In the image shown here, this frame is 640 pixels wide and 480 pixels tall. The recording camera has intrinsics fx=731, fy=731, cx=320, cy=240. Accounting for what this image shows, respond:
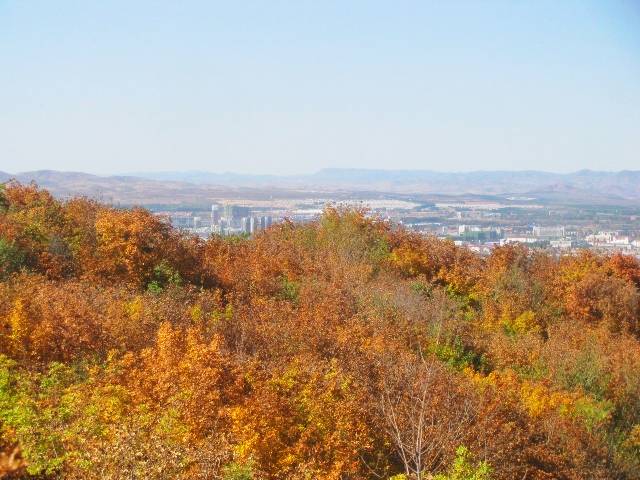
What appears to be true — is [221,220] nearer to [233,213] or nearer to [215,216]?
[215,216]

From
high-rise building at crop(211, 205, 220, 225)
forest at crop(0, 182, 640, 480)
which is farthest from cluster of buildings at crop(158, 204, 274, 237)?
forest at crop(0, 182, 640, 480)

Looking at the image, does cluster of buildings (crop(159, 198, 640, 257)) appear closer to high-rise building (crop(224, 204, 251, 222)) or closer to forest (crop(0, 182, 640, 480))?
high-rise building (crop(224, 204, 251, 222))

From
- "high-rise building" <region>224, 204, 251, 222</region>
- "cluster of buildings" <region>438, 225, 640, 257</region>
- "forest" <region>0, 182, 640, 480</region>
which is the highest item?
"forest" <region>0, 182, 640, 480</region>

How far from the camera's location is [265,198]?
17638cm

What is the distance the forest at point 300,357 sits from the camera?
1366 cm

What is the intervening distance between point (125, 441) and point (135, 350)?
36.7 ft

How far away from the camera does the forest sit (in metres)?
13.7

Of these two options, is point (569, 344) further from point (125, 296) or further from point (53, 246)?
point (53, 246)

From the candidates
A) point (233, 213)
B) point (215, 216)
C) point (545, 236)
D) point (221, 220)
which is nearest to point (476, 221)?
point (545, 236)

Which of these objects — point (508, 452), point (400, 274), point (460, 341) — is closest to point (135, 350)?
point (508, 452)

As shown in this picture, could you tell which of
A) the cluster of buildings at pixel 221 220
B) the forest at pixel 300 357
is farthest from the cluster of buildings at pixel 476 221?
the forest at pixel 300 357

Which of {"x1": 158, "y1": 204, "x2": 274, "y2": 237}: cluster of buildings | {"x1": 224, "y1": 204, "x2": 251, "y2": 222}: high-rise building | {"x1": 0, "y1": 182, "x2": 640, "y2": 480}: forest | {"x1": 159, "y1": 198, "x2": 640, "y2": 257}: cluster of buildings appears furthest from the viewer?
{"x1": 224, "y1": 204, "x2": 251, "y2": 222}: high-rise building

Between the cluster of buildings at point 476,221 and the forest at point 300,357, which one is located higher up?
the forest at point 300,357

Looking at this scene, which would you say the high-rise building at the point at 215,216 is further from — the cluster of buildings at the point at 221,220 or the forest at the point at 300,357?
the forest at the point at 300,357
